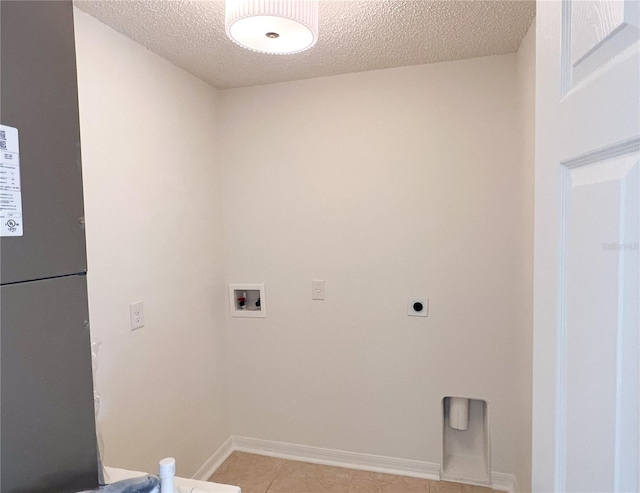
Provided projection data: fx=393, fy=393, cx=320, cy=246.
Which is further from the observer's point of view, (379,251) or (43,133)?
(379,251)

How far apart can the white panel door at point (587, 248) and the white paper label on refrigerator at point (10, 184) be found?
77 centimetres

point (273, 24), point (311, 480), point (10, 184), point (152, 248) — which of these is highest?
point (273, 24)

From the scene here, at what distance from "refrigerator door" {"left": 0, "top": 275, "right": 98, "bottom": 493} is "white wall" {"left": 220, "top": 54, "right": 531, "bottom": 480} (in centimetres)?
176

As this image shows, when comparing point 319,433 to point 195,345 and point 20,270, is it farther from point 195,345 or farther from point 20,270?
point 20,270

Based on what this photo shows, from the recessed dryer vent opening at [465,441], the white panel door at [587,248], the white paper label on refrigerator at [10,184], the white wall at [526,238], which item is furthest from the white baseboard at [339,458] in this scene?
the white paper label on refrigerator at [10,184]

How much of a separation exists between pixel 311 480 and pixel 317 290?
1.09m

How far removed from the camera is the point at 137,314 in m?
1.82

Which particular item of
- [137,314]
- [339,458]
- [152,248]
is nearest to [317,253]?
[152,248]

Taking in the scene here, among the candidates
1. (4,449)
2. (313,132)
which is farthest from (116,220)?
(4,449)

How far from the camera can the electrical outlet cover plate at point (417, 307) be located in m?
2.21

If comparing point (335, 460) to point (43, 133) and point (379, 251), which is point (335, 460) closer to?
point (379, 251)

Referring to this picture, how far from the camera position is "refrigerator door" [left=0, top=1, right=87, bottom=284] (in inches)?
20.5

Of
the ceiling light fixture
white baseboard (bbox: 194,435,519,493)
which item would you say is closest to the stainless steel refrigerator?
the ceiling light fixture

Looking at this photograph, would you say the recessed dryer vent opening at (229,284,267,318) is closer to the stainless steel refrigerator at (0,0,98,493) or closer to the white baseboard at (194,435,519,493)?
the white baseboard at (194,435,519,493)
